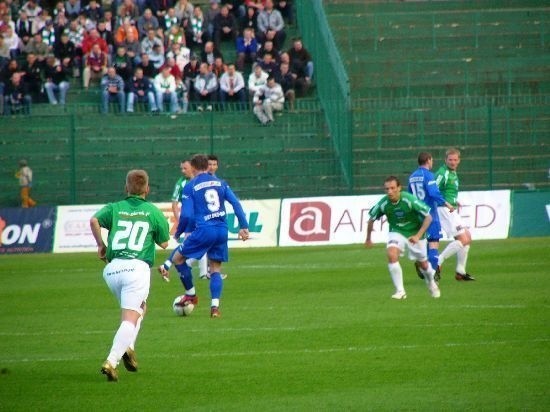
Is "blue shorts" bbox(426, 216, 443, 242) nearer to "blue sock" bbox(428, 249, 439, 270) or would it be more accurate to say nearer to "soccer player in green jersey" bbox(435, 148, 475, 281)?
"blue sock" bbox(428, 249, 439, 270)

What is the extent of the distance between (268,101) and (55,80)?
21.1 feet

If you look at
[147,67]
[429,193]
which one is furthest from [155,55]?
[429,193]

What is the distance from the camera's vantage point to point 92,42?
1404 inches

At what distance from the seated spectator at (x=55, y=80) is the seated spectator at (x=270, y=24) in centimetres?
580

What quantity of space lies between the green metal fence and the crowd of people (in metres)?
0.48

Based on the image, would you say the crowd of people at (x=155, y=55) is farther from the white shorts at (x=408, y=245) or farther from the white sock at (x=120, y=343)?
the white sock at (x=120, y=343)

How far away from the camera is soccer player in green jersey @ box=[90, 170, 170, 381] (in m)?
11.8

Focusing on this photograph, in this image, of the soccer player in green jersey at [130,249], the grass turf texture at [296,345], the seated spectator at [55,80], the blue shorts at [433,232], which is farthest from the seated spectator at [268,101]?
the soccer player in green jersey at [130,249]

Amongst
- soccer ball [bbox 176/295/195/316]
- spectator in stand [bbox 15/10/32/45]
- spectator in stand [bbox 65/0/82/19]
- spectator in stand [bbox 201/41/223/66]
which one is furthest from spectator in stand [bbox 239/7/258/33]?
soccer ball [bbox 176/295/195/316]

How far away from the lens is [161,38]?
35.5m

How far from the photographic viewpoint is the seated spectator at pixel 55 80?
1380 inches

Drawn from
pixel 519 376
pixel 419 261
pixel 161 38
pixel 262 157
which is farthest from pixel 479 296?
pixel 161 38

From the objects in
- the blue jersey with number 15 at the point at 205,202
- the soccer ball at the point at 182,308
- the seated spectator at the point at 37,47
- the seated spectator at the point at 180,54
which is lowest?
the soccer ball at the point at 182,308

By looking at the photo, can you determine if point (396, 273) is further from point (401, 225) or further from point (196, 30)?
point (196, 30)
